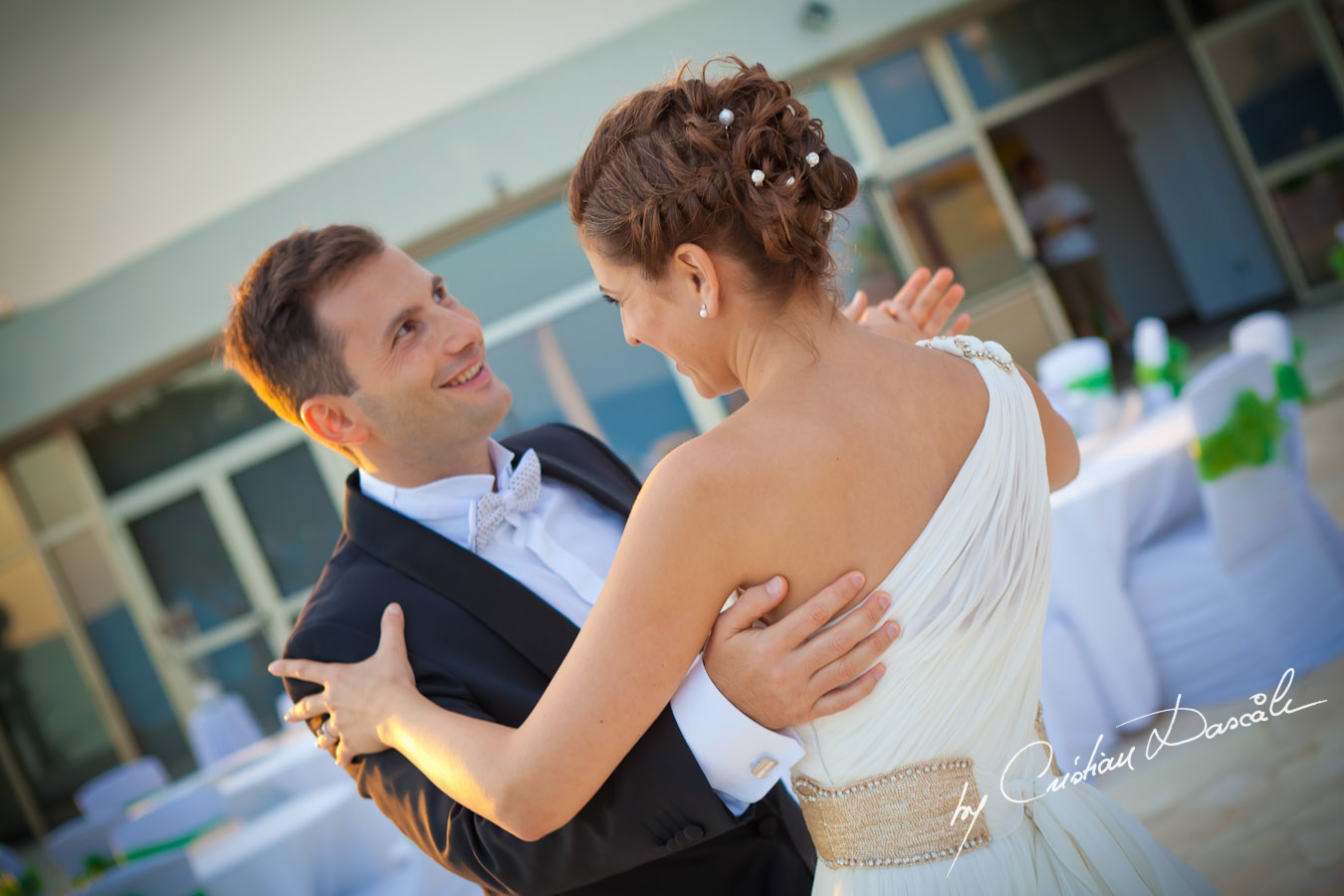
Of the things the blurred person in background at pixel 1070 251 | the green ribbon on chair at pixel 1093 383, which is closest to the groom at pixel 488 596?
the green ribbon on chair at pixel 1093 383

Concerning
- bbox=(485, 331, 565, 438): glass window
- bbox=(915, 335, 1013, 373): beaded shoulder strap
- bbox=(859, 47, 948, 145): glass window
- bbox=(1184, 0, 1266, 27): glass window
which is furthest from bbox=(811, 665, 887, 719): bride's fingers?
bbox=(1184, 0, 1266, 27): glass window

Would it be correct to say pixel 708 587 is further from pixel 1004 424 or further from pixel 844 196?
pixel 844 196

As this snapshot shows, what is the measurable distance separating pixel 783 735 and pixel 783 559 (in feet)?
0.85

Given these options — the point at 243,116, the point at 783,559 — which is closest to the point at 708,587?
the point at 783,559

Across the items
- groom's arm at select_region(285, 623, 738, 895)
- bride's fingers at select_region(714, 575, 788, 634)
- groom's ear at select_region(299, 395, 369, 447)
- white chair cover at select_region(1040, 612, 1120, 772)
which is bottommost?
white chair cover at select_region(1040, 612, 1120, 772)

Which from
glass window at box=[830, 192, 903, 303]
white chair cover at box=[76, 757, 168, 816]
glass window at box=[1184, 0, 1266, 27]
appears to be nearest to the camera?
white chair cover at box=[76, 757, 168, 816]

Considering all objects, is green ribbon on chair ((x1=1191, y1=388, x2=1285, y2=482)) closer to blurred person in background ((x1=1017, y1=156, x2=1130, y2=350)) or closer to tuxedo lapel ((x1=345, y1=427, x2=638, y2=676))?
tuxedo lapel ((x1=345, y1=427, x2=638, y2=676))

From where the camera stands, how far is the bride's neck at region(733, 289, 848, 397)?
1393 millimetres

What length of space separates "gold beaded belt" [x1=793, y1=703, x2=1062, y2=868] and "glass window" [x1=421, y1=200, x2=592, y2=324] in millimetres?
7311

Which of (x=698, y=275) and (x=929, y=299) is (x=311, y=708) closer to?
(x=698, y=275)

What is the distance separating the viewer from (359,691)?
1486mm

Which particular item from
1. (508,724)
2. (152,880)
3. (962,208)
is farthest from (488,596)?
(962,208)

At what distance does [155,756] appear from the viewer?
923 cm

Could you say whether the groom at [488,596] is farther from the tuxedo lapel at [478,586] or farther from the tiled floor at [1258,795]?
the tiled floor at [1258,795]
